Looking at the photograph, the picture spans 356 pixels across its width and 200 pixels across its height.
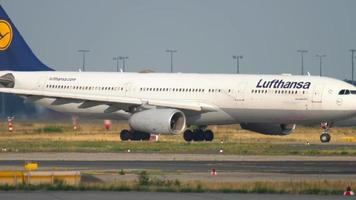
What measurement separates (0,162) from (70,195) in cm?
1523

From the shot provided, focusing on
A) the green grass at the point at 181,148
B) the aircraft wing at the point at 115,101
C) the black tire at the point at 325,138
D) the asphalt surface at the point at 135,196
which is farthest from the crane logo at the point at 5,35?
the asphalt surface at the point at 135,196

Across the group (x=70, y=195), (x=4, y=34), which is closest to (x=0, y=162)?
(x=70, y=195)

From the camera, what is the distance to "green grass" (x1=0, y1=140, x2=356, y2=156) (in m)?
51.5

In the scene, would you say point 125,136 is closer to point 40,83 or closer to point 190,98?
point 190,98

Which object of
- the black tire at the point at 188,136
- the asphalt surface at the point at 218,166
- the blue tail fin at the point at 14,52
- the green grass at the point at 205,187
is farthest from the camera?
the blue tail fin at the point at 14,52

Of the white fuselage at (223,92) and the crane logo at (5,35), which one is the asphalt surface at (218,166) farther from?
the crane logo at (5,35)

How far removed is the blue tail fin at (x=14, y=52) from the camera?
241 feet

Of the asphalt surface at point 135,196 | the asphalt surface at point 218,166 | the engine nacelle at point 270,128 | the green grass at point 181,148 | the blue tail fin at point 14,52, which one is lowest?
the asphalt surface at point 135,196

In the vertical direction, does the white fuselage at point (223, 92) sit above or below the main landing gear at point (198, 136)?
above

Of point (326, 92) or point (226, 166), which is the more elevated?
point (326, 92)

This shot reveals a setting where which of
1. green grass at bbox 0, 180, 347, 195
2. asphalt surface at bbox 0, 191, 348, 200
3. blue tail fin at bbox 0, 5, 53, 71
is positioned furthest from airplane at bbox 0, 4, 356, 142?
asphalt surface at bbox 0, 191, 348, 200

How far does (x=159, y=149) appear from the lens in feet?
176

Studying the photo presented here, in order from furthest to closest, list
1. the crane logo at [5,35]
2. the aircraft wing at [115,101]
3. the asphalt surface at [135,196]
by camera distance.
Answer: the crane logo at [5,35] < the aircraft wing at [115,101] < the asphalt surface at [135,196]

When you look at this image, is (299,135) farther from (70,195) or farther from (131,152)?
(70,195)
